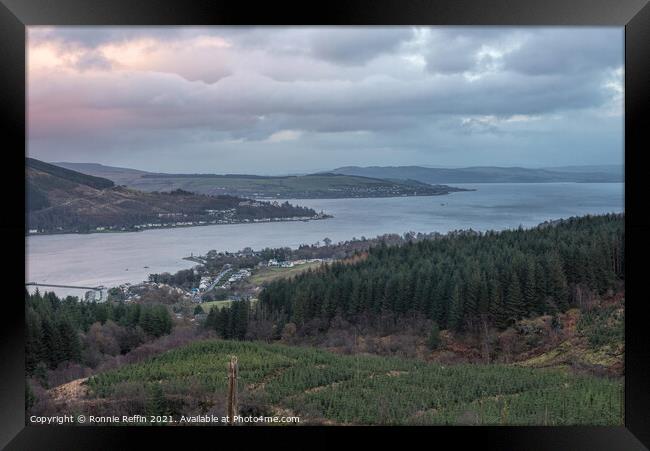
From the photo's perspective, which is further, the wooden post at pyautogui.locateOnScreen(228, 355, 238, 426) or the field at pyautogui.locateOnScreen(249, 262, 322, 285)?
the field at pyautogui.locateOnScreen(249, 262, 322, 285)

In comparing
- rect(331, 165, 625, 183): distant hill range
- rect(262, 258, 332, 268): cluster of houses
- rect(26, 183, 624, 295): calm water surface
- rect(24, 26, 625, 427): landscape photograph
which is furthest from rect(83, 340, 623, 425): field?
rect(331, 165, 625, 183): distant hill range

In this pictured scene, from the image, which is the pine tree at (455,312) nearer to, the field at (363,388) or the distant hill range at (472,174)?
the field at (363,388)

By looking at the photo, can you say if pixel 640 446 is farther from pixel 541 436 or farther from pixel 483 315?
pixel 483 315

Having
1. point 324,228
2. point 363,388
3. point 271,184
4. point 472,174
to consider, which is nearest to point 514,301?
point 472,174

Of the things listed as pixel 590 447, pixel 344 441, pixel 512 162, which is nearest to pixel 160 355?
pixel 344 441

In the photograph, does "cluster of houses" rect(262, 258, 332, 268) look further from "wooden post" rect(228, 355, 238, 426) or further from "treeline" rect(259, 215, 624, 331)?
"wooden post" rect(228, 355, 238, 426)
